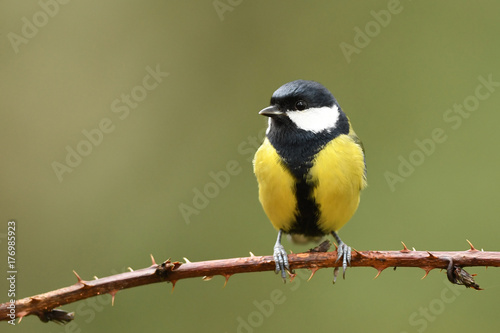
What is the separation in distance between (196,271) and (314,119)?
4.19 ft

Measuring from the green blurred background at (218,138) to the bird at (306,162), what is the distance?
5.83 feet

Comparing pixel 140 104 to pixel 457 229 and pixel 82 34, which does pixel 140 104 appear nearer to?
pixel 82 34

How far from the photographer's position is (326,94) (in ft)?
10.7

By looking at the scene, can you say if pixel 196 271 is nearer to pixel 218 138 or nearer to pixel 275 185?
pixel 275 185

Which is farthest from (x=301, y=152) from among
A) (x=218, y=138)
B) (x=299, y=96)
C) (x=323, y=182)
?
(x=218, y=138)

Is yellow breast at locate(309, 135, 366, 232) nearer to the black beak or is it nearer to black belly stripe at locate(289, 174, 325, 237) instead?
black belly stripe at locate(289, 174, 325, 237)

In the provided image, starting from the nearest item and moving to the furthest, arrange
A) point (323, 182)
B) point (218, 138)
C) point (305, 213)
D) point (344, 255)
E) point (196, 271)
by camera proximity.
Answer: point (196, 271) < point (344, 255) < point (323, 182) < point (305, 213) < point (218, 138)

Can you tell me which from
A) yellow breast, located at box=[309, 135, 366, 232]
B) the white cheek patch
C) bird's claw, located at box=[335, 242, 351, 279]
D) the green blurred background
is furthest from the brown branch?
the green blurred background

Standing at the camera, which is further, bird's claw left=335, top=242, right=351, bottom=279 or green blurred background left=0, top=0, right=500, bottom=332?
green blurred background left=0, top=0, right=500, bottom=332

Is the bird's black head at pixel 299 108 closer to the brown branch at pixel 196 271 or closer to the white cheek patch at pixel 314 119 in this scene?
the white cheek patch at pixel 314 119

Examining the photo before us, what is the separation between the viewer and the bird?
313 cm

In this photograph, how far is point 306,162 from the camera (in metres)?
3.12

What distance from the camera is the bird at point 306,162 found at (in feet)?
10.3

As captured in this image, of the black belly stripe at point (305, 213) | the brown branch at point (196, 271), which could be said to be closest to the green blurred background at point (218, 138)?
the black belly stripe at point (305, 213)
